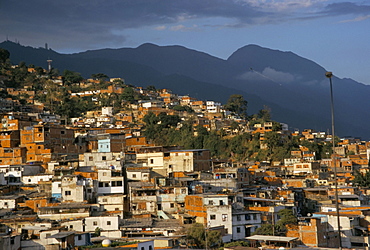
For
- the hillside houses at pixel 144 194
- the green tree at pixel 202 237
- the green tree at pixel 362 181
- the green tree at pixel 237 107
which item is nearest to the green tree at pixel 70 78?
the green tree at pixel 237 107

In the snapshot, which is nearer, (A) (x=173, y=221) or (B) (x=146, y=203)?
(A) (x=173, y=221)

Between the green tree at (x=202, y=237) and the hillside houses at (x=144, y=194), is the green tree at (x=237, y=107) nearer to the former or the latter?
the hillside houses at (x=144, y=194)

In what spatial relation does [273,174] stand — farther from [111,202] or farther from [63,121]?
[63,121]

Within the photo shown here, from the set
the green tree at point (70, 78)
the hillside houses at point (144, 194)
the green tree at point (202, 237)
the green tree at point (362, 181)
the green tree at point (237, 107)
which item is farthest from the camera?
the green tree at point (237, 107)

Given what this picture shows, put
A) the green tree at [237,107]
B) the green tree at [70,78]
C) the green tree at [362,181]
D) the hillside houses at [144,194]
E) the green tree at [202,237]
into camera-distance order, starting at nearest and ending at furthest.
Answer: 1. the green tree at [202,237]
2. the hillside houses at [144,194]
3. the green tree at [362,181]
4. the green tree at [70,78]
5. the green tree at [237,107]

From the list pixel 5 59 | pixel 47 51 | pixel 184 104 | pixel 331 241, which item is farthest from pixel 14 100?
pixel 47 51

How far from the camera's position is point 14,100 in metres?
65.9

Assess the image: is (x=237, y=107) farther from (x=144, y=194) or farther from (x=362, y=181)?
(x=144, y=194)

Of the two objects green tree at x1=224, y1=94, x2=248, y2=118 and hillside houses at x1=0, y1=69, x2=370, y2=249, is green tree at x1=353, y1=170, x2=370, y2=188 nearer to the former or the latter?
hillside houses at x1=0, y1=69, x2=370, y2=249

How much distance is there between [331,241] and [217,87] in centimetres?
15334

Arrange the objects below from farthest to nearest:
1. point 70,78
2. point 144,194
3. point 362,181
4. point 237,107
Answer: point 237,107
point 70,78
point 362,181
point 144,194

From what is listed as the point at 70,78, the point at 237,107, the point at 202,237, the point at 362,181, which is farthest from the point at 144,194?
the point at 70,78

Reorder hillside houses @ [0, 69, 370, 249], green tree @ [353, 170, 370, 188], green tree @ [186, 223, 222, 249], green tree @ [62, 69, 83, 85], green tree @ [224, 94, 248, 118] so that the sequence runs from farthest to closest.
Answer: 1. green tree @ [224, 94, 248, 118]
2. green tree @ [62, 69, 83, 85]
3. green tree @ [353, 170, 370, 188]
4. hillside houses @ [0, 69, 370, 249]
5. green tree @ [186, 223, 222, 249]

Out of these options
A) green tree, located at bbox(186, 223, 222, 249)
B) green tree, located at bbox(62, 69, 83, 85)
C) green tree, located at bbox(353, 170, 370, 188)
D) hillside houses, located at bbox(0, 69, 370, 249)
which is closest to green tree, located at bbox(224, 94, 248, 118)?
green tree, located at bbox(62, 69, 83, 85)
